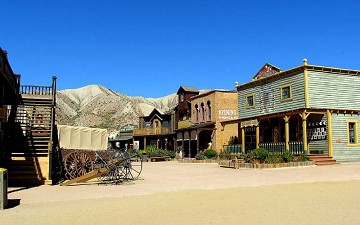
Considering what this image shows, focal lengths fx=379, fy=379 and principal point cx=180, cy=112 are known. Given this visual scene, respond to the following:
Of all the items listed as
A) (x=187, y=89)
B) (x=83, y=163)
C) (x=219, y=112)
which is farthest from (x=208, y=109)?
(x=83, y=163)

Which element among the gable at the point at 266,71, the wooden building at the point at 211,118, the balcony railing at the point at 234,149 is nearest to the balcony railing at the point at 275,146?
the balcony railing at the point at 234,149

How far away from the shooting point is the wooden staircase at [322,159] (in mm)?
22600

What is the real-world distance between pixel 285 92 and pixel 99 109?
85.8 meters

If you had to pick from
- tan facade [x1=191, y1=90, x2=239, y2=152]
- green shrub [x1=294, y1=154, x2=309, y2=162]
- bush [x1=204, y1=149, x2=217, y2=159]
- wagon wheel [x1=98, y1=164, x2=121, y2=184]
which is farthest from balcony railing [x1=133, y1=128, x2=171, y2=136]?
wagon wheel [x1=98, y1=164, x2=121, y2=184]

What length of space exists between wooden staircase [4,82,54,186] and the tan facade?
20625 millimetres

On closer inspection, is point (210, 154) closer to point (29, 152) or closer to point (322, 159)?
point (322, 159)

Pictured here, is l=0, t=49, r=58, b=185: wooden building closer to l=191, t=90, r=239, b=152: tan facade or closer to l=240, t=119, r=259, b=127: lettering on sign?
l=240, t=119, r=259, b=127: lettering on sign

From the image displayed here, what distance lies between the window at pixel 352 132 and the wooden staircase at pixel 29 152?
18839 mm

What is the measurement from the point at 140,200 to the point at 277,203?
3.65 meters

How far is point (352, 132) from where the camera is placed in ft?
83.1

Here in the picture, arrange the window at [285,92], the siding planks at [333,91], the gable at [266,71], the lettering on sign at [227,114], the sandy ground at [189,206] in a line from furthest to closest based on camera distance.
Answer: the lettering on sign at [227,114] < the gable at [266,71] < the window at [285,92] < the siding planks at [333,91] < the sandy ground at [189,206]

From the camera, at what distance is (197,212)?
8.24 meters

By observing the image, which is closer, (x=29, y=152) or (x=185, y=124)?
(x=29, y=152)

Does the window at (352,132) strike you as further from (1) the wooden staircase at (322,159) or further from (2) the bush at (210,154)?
(2) the bush at (210,154)
